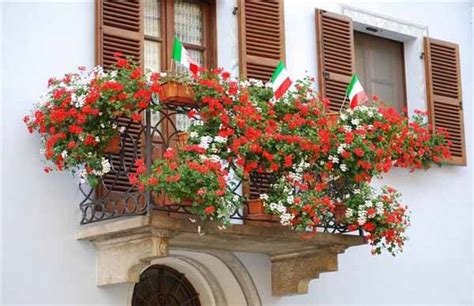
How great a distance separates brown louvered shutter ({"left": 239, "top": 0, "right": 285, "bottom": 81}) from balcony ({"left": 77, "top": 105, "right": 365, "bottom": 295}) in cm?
97

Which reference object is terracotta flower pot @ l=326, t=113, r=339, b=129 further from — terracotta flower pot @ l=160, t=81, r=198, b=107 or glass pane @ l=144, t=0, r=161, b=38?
glass pane @ l=144, t=0, r=161, b=38

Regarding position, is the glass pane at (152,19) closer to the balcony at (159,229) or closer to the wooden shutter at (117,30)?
the wooden shutter at (117,30)

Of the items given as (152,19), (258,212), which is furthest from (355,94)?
(152,19)

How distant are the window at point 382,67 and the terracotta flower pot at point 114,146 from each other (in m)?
3.98

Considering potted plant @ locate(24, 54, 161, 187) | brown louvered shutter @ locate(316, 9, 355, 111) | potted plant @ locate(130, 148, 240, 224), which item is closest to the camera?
potted plant @ locate(130, 148, 240, 224)

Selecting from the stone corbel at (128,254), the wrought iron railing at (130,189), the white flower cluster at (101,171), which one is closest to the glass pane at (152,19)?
the wrought iron railing at (130,189)

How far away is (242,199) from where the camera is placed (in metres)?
9.04

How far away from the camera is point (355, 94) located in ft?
34.1

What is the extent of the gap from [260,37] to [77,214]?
8.85 feet

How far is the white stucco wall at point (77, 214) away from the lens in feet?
29.3

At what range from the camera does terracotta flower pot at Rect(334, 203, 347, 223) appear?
9.78 metres

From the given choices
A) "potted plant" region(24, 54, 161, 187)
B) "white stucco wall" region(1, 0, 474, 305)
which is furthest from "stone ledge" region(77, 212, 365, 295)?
"potted plant" region(24, 54, 161, 187)

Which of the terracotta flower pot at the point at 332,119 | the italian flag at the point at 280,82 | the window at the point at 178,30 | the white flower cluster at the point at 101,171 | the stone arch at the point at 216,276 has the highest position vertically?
the window at the point at 178,30

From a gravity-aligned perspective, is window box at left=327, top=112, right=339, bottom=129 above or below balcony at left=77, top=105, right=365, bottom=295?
above
